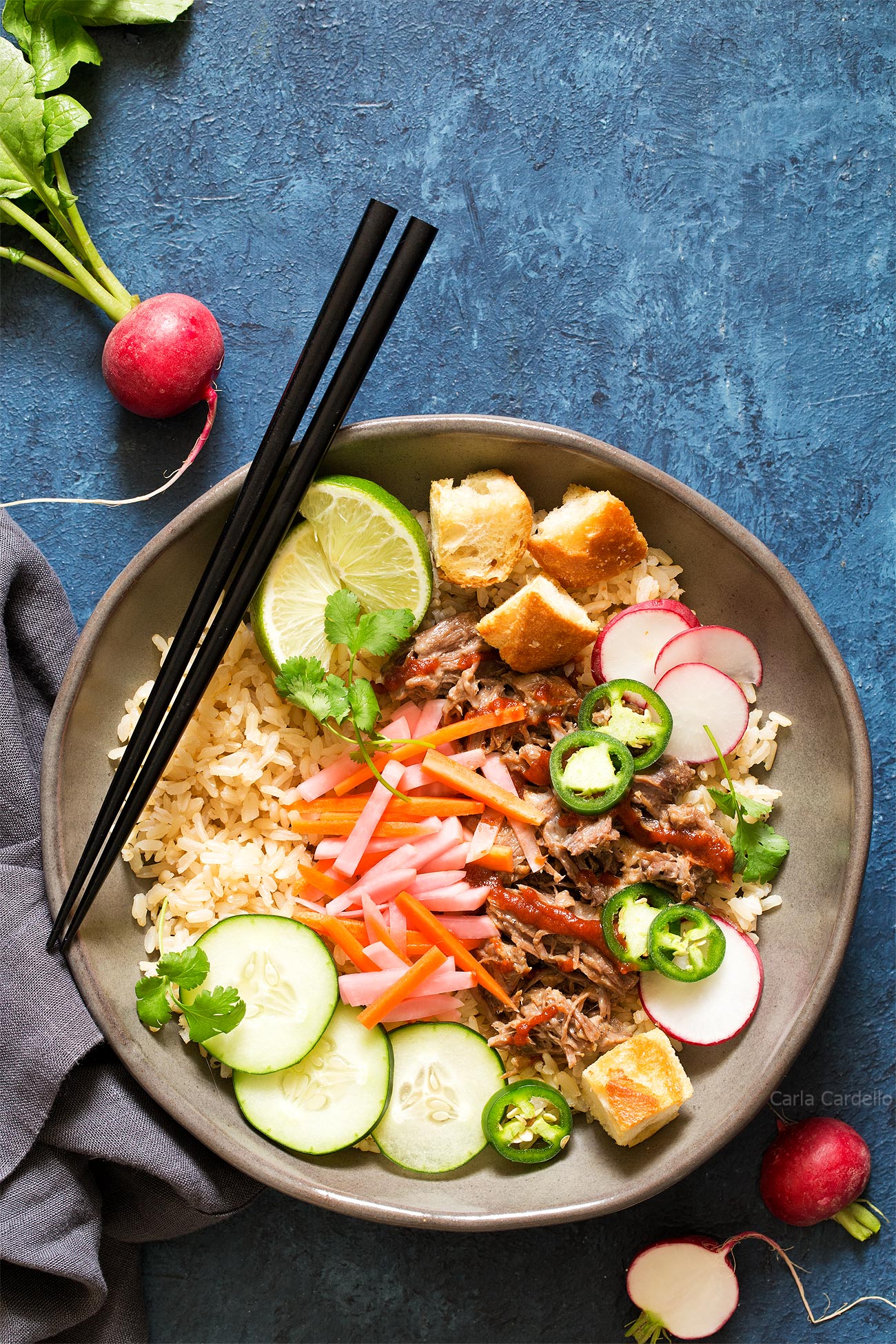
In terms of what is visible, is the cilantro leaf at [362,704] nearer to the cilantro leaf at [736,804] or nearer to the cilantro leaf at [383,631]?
the cilantro leaf at [383,631]

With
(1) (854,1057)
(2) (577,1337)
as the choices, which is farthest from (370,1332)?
(1) (854,1057)

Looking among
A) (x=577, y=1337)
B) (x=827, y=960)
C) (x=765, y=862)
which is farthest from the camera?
(x=577, y=1337)

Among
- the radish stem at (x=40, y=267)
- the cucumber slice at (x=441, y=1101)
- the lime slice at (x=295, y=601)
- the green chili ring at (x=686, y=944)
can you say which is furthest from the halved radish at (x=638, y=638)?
the radish stem at (x=40, y=267)

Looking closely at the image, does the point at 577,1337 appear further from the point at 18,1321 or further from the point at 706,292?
the point at 706,292

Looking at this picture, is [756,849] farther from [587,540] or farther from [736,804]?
[587,540]

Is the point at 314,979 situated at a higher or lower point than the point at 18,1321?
higher

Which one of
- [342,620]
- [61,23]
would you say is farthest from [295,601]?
[61,23]
